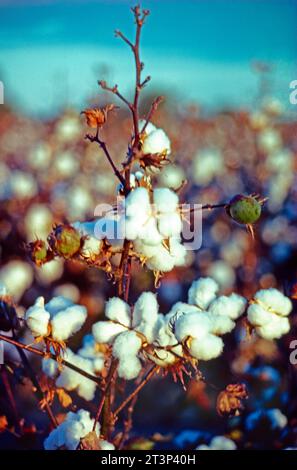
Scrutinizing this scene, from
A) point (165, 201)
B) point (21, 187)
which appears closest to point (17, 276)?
point (21, 187)

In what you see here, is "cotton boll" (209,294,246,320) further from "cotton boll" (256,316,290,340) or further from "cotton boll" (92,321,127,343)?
"cotton boll" (92,321,127,343)

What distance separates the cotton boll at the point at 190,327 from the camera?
2.72 ft

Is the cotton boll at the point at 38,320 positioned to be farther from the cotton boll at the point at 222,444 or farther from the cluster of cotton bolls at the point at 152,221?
the cotton boll at the point at 222,444

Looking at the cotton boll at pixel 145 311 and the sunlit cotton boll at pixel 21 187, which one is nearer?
the cotton boll at pixel 145 311

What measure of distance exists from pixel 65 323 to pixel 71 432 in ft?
0.62

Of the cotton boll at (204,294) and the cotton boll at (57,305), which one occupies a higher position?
the cotton boll at (204,294)

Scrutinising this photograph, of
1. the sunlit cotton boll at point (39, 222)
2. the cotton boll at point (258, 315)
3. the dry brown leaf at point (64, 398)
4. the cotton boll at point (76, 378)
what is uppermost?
the sunlit cotton boll at point (39, 222)

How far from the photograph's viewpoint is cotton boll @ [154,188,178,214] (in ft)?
2.57

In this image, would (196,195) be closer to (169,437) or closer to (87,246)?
(169,437)

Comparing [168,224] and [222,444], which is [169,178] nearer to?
[222,444]

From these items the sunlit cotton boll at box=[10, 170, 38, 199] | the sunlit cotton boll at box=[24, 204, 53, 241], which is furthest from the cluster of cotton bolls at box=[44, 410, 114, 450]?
the sunlit cotton boll at box=[10, 170, 38, 199]

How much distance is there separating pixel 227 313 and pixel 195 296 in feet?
0.22

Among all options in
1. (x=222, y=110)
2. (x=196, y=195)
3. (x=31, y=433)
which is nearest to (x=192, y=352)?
(x=31, y=433)

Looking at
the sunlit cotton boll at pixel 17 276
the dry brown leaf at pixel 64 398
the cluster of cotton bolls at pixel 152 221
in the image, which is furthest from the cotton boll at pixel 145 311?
the sunlit cotton boll at pixel 17 276
